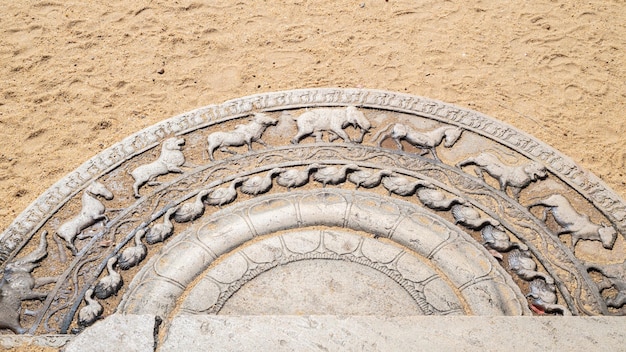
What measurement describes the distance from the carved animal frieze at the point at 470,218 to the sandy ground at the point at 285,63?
145 centimetres

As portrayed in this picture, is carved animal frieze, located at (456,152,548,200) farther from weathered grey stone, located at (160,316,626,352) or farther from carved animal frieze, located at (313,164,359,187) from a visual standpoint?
weathered grey stone, located at (160,316,626,352)

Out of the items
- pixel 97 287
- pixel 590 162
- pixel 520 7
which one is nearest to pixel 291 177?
pixel 97 287

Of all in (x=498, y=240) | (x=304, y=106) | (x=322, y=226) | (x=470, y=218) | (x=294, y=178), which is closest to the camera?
(x=498, y=240)

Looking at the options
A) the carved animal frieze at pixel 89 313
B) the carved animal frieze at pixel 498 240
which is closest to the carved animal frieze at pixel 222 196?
the carved animal frieze at pixel 89 313

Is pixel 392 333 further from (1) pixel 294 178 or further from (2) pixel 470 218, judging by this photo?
(1) pixel 294 178

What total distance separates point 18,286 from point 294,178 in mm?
2877

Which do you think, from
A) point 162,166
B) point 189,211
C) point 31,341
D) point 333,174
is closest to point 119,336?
point 31,341

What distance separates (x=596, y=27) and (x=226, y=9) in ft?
17.4

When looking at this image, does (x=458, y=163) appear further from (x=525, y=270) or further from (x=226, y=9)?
(x=226, y=9)

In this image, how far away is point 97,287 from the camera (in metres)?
4.73

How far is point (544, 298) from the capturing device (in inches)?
179

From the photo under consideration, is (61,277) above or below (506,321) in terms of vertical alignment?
above

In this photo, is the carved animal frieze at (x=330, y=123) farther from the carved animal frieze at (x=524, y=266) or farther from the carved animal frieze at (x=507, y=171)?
the carved animal frieze at (x=524, y=266)

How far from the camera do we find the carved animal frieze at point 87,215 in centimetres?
512
